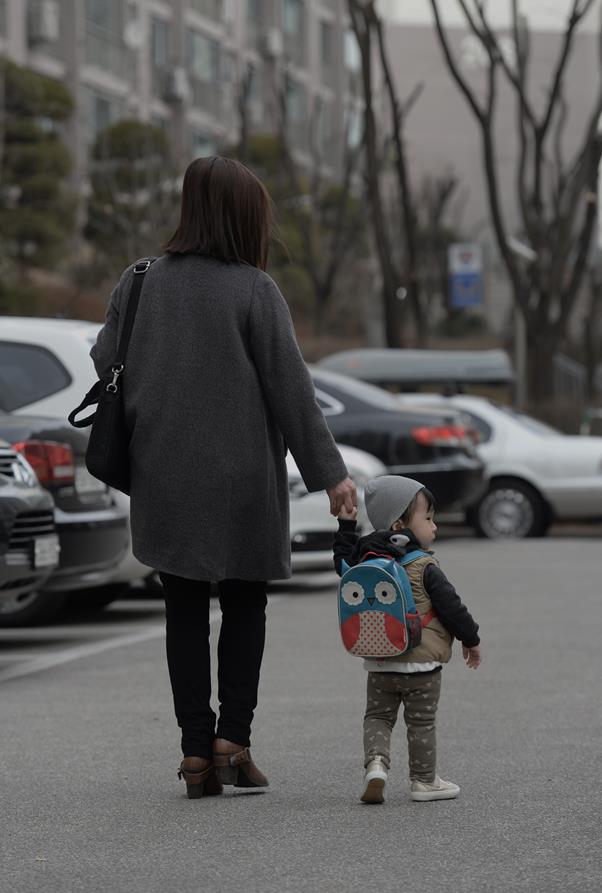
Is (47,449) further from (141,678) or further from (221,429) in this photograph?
(221,429)

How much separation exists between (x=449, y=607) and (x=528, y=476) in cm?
1413

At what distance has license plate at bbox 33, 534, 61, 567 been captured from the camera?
8805 millimetres

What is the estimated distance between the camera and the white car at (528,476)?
1933 cm

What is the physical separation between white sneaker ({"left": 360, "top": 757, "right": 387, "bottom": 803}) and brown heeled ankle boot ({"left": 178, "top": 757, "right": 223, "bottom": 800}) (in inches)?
18.2

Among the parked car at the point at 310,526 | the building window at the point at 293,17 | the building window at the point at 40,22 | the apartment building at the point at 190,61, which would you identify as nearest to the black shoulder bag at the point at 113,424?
the parked car at the point at 310,526

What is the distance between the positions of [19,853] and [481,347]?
48.1 m

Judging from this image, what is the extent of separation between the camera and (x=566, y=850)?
4.84 metres

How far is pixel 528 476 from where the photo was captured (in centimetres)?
1936

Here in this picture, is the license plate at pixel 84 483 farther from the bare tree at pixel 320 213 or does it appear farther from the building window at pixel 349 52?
the building window at pixel 349 52

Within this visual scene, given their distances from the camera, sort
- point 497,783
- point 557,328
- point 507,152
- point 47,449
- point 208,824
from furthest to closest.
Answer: point 507,152, point 557,328, point 47,449, point 497,783, point 208,824

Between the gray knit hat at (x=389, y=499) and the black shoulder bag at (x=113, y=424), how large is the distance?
0.73 metres

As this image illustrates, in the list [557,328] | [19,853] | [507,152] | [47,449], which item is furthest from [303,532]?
[507,152]

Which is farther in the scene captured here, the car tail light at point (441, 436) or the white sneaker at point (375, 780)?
the car tail light at point (441, 436)

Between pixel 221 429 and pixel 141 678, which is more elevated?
pixel 221 429
